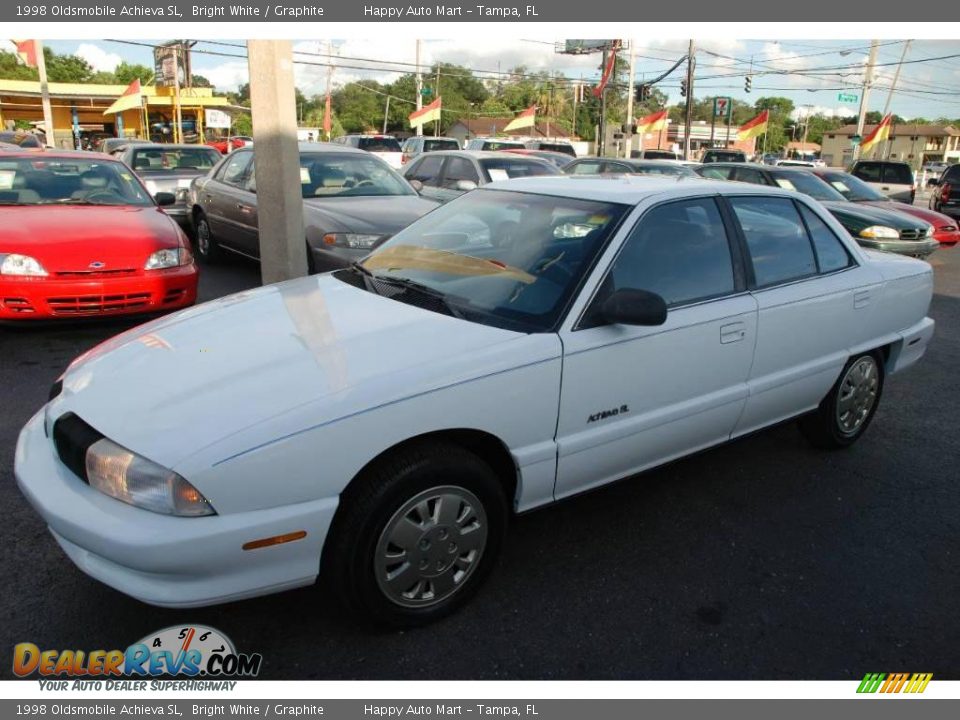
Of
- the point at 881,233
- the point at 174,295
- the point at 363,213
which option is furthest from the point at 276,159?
the point at 881,233

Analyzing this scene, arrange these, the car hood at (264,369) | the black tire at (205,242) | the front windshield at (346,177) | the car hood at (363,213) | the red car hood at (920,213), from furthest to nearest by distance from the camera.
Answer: the red car hood at (920,213) → the black tire at (205,242) → the front windshield at (346,177) → the car hood at (363,213) → the car hood at (264,369)

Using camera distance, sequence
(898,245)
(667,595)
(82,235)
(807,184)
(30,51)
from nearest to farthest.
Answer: (667,595)
(82,235)
(898,245)
(807,184)
(30,51)

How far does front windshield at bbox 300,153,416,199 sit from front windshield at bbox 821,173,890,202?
810 centimetres

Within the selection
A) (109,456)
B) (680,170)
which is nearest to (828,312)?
(109,456)

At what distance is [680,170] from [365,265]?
37.6ft

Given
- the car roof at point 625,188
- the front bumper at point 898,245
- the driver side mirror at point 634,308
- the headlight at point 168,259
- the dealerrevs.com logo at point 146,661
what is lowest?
the dealerrevs.com logo at point 146,661

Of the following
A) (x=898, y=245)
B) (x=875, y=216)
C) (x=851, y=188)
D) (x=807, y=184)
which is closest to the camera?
(x=898, y=245)

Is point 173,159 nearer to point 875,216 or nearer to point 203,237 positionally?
point 203,237

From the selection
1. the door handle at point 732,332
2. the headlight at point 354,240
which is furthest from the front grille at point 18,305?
the door handle at point 732,332

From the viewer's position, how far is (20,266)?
5.44 m

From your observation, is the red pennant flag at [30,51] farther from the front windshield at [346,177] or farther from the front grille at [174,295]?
the front grille at [174,295]

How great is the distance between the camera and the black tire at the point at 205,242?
31.2 feet

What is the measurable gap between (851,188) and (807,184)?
149cm

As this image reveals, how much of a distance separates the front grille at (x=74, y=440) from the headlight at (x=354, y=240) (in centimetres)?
460
